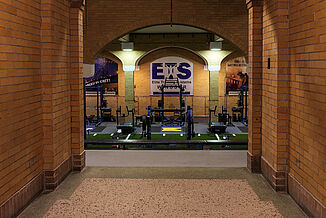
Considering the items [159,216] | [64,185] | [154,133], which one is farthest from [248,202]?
[154,133]

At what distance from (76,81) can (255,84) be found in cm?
278

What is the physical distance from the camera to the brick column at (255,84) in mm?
5602

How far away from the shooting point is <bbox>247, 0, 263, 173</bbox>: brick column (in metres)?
5.60

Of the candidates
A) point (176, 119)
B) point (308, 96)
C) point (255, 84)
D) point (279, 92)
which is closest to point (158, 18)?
point (176, 119)

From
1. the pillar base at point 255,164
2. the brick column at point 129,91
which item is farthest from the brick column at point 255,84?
the brick column at point 129,91

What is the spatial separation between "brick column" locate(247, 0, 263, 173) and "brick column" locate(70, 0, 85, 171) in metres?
2.66

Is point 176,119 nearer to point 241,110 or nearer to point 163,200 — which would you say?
point 241,110

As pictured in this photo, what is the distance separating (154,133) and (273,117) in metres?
9.45

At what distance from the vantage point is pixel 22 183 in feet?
14.0

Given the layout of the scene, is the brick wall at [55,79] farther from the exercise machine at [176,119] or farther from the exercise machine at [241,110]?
the exercise machine at [241,110]

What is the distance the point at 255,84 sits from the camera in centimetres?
572

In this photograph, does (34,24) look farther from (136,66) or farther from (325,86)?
(136,66)

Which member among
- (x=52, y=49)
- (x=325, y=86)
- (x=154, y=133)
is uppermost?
(x=52, y=49)

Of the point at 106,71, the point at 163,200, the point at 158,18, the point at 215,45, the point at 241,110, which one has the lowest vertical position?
the point at 163,200
